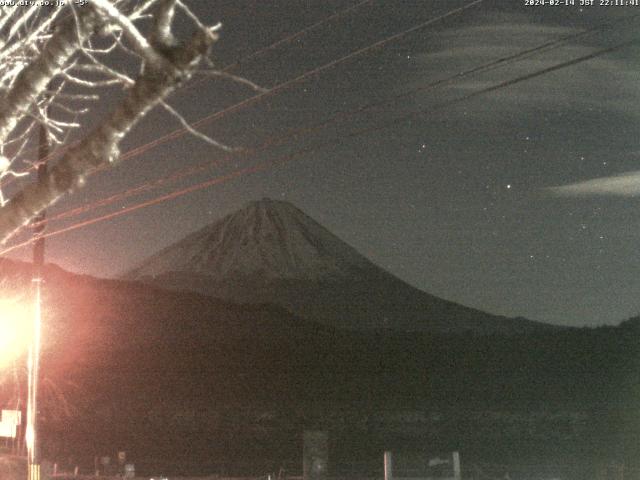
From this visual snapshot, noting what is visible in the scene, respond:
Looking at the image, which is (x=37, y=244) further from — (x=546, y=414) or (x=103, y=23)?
(x=546, y=414)

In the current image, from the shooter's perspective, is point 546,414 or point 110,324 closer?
point 546,414

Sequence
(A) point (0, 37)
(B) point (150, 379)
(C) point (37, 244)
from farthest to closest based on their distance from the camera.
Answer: (B) point (150, 379)
(C) point (37, 244)
(A) point (0, 37)

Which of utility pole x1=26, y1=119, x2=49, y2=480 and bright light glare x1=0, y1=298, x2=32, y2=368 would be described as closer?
utility pole x1=26, y1=119, x2=49, y2=480

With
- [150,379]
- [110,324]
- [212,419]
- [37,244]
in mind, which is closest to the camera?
[37,244]

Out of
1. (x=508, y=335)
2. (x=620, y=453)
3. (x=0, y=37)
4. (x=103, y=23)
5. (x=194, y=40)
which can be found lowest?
(x=620, y=453)

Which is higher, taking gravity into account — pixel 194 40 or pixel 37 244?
pixel 37 244

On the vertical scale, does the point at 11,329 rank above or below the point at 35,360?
above

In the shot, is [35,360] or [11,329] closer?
[35,360]

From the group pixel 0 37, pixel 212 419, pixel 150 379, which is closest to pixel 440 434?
pixel 212 419
